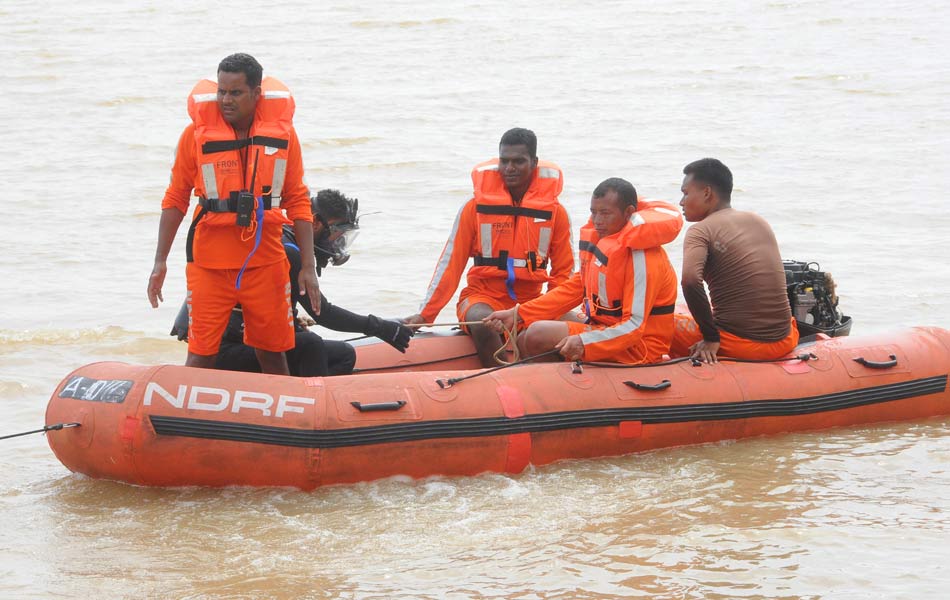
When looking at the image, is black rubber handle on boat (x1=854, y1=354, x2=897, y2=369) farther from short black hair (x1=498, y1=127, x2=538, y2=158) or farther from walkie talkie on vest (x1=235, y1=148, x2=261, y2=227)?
walkie talkie on vest (x1=235, y1=148, x2=261, y2=227)

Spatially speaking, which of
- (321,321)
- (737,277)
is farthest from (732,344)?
(321,321)

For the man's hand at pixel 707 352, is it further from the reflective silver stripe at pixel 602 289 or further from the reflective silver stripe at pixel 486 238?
the reflective silver stripe at pixel 486 238

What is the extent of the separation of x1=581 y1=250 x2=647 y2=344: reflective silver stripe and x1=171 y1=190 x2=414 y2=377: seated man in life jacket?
0.92 meters

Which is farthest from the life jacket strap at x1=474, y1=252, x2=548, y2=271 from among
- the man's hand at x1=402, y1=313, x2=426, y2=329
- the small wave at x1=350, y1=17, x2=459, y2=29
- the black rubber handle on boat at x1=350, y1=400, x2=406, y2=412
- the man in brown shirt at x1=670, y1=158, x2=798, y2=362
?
the small wave at x1=350, y1=17, x2=459, y2=29

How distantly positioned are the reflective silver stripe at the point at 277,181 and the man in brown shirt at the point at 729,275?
186 centimetres

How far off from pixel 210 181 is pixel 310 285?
583mm

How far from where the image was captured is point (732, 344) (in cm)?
578

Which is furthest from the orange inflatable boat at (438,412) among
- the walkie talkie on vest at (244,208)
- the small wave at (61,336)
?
the small wave at (61,336)

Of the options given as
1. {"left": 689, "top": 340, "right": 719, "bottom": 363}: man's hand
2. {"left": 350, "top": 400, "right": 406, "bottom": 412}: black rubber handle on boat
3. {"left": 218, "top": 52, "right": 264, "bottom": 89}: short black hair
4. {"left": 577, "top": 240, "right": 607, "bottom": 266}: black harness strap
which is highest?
{"left": 218, "top": 52, "right": 264, "bottom": 89}: short black hair

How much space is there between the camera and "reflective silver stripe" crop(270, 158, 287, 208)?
4.80 meters

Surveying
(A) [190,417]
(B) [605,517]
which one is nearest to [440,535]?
(B) [605,517]

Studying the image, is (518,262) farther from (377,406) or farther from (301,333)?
(377,406)

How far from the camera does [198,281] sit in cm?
487

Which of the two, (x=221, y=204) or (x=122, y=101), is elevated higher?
(x=122, y=101)
